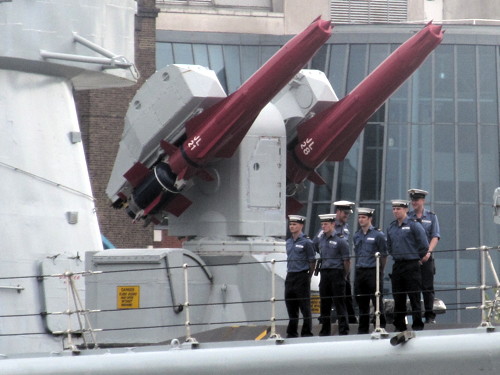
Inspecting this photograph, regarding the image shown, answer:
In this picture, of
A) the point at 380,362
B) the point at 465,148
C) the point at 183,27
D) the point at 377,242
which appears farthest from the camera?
the point at 183,27

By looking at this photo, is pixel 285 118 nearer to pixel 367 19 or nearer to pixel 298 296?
pixel 298 296

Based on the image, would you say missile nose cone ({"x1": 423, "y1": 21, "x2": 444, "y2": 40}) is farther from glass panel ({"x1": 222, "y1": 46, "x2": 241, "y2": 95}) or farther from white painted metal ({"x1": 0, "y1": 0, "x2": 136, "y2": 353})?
glass panel ({"x1": 222, "y1": 46, "x2": 241, "y2": 95})

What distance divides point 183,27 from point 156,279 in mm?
33795

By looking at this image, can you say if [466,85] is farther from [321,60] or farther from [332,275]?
[332,275]

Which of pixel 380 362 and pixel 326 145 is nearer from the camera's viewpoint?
pixel 380 362

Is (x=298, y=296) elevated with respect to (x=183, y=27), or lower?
lower

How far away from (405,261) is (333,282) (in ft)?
2.82

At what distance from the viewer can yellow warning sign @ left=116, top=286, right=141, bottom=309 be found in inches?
566

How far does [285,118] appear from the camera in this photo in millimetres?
16203

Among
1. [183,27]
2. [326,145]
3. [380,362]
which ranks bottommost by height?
[380,362]

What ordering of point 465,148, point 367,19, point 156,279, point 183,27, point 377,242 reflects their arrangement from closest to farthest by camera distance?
point 377,242 < point 156,279 < point 465,148 < point 183,27 < point 367,19

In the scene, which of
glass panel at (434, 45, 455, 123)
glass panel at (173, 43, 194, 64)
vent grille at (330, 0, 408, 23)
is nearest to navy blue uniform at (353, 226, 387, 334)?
glass panel at (434, 45, 455, 123)

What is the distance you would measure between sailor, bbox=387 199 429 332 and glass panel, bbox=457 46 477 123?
28.1m

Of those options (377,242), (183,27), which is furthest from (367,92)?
(183,27)
